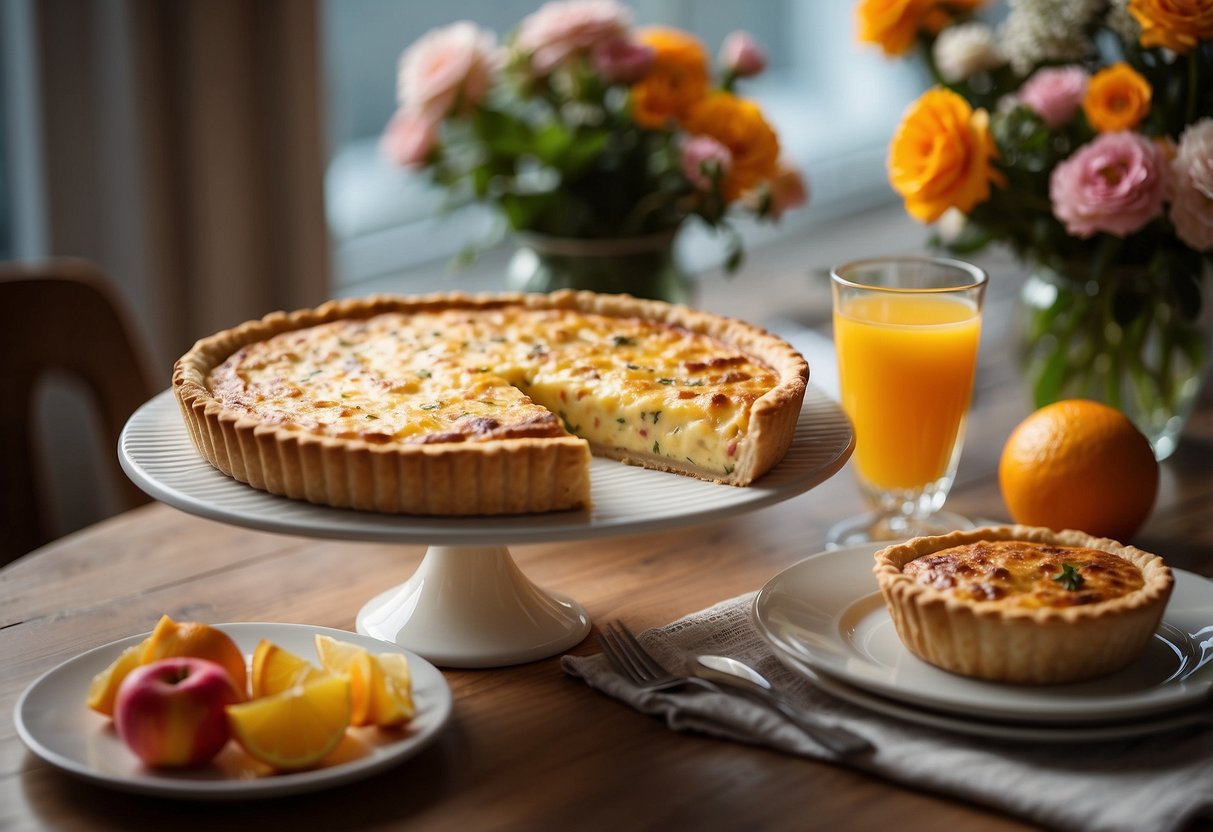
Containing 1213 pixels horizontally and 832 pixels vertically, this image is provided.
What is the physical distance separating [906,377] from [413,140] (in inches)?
47.6

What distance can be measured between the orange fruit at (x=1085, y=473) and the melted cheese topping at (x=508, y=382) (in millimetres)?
474

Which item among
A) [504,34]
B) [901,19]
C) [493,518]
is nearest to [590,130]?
[901,19]

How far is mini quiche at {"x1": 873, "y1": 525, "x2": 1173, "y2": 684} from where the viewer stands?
158 centimetres

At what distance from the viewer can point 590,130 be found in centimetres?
292

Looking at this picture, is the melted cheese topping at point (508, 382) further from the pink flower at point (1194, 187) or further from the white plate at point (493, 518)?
the pink flower at point (1194, 187)

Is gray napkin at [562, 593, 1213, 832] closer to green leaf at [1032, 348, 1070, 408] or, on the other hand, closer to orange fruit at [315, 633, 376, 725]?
orange fruit at [315, 633, 376, 725]

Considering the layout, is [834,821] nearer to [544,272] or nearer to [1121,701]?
[1121,701]

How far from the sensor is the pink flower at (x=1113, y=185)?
89.8 inches

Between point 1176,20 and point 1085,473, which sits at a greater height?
point 1176,20

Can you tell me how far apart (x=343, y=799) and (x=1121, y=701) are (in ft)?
2.90

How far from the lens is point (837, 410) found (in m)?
2.12

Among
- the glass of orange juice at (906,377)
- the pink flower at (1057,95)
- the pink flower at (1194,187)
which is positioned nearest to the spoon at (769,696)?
the glass of orange juice at (906,377)

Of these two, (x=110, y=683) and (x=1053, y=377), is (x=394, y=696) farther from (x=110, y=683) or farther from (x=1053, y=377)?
(x=1053, y=377)

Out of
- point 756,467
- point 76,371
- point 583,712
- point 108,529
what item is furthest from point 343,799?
point 76,371
